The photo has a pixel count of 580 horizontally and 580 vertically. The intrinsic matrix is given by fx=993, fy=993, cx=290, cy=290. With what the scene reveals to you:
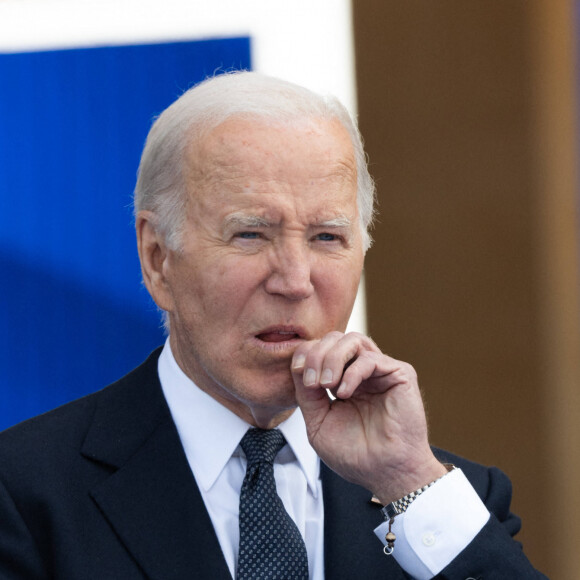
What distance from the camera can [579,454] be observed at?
4.05 m

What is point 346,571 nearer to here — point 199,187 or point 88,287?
→ point 199,187

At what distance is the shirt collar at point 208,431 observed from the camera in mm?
2311

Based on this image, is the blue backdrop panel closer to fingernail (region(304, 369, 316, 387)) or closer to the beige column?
the beige column

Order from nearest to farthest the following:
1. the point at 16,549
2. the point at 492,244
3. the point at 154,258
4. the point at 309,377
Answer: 1. the point at 16,549
2. the point at 309,377
3. the point at 154,258
4. the point at 492,244

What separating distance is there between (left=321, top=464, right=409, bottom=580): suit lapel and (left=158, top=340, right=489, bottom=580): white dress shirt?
0.09ft

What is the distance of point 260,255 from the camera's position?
7.34 feet

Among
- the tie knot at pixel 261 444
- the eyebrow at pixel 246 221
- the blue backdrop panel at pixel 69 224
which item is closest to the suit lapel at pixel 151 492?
the tie knot at pixel 261 444

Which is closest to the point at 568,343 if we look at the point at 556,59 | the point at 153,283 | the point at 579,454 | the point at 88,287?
the point at 579,454

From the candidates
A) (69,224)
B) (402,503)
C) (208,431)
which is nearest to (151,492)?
(208,431)

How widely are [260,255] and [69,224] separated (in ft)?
5.38

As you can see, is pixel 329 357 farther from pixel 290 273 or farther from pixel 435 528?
pixel 435 528

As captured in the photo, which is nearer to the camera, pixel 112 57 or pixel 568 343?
pixel 112 57

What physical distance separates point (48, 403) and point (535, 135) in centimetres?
220

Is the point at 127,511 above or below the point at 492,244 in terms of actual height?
below
